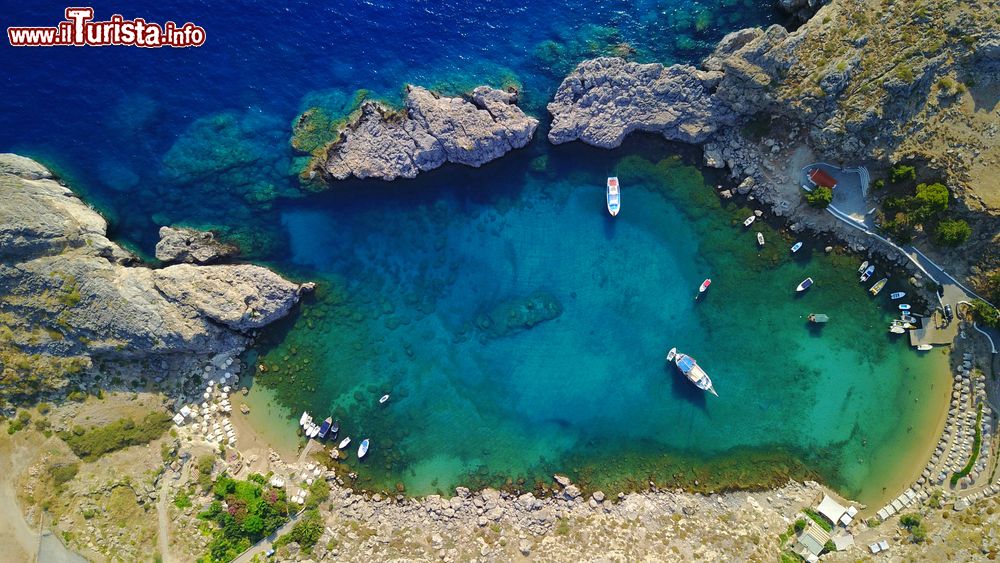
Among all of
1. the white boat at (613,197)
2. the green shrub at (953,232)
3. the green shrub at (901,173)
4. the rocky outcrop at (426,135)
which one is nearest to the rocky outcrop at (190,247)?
the rocky outcrop at (426,135)

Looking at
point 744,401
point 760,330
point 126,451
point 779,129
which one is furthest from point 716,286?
point 126,451

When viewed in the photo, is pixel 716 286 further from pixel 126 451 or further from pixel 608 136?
pixel 126 451

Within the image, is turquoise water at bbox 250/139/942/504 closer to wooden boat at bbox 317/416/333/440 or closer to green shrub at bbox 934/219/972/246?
wooden boat at bbox 317/416/333/440

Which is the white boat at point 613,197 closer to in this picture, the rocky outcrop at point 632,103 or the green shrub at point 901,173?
the rocky outcrop at point 632,103

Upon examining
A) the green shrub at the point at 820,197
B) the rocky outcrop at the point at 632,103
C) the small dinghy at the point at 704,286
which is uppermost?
the rocky outcrop at the point at 632,103

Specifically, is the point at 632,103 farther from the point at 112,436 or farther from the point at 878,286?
the point at 112,436

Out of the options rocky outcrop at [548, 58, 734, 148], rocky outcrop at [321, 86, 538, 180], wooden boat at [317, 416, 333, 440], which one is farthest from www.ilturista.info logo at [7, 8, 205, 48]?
wooden boat at [317, 416, 333, 440]

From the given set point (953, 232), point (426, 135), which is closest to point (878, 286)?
point (953, 232)
